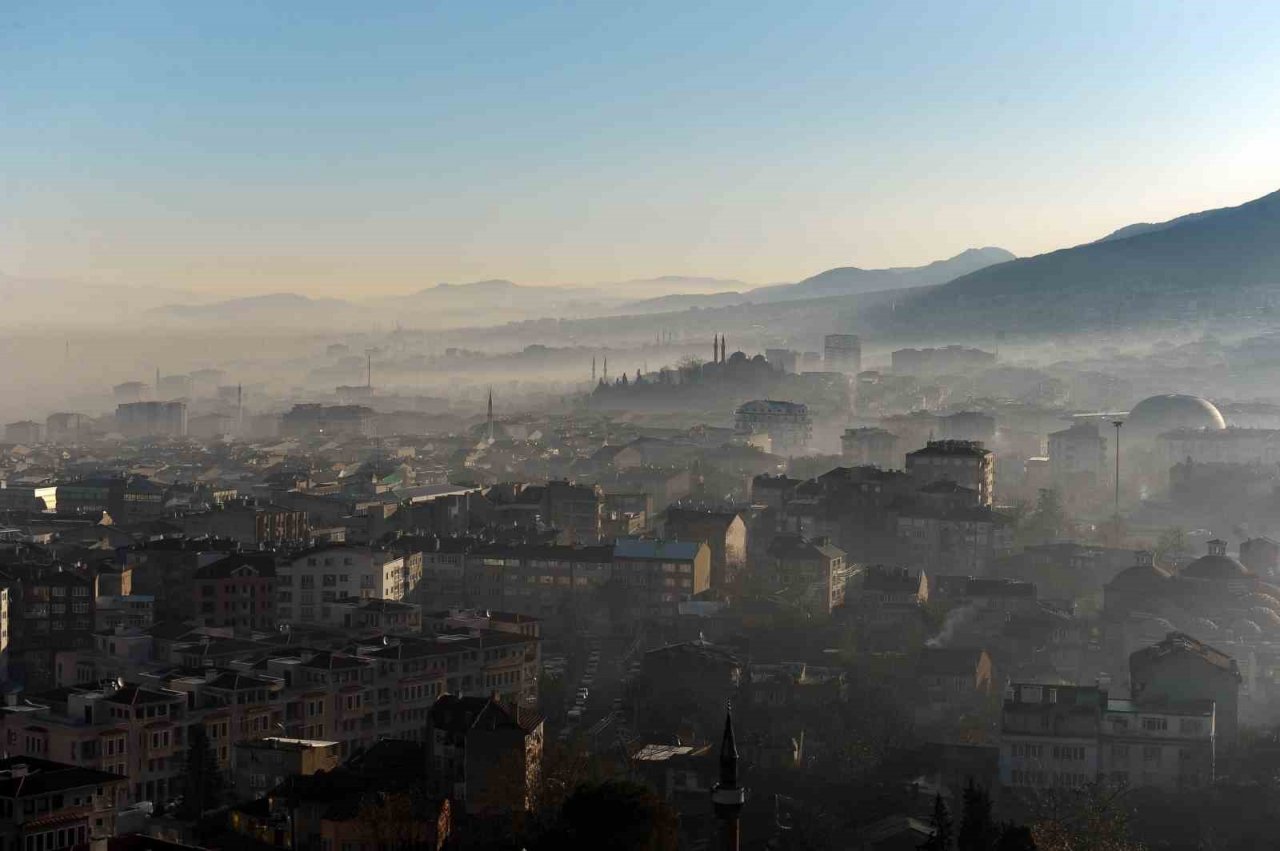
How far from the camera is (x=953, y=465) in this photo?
121 feet

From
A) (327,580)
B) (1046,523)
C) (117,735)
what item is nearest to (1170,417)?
(1046,523)

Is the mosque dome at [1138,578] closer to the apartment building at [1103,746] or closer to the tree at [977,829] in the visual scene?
the apartment building at [1103,746]

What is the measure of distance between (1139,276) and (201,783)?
367 ft

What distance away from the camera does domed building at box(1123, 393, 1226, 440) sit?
56.9 meters

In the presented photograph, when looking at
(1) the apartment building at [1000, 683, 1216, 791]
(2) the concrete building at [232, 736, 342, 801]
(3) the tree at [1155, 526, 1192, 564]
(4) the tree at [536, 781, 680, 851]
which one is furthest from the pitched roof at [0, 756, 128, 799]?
(3) the tree at [1155, 526, 1192, 564]

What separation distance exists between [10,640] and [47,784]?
9145 millimetres

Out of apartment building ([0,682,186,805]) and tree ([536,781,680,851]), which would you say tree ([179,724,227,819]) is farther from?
tree ([536,781,680,851])

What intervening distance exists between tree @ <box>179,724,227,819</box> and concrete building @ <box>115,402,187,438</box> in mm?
70333

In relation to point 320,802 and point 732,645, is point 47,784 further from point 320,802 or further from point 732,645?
point 732,645

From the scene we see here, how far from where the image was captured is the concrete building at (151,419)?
86.8 m

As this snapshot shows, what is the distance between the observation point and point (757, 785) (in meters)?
18.9

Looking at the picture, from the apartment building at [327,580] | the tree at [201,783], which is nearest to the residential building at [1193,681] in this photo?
the tree at [201,783]

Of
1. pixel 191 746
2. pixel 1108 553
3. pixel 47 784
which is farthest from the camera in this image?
pixel 1108 553

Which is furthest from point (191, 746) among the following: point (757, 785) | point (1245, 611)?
point (1245, 611)
